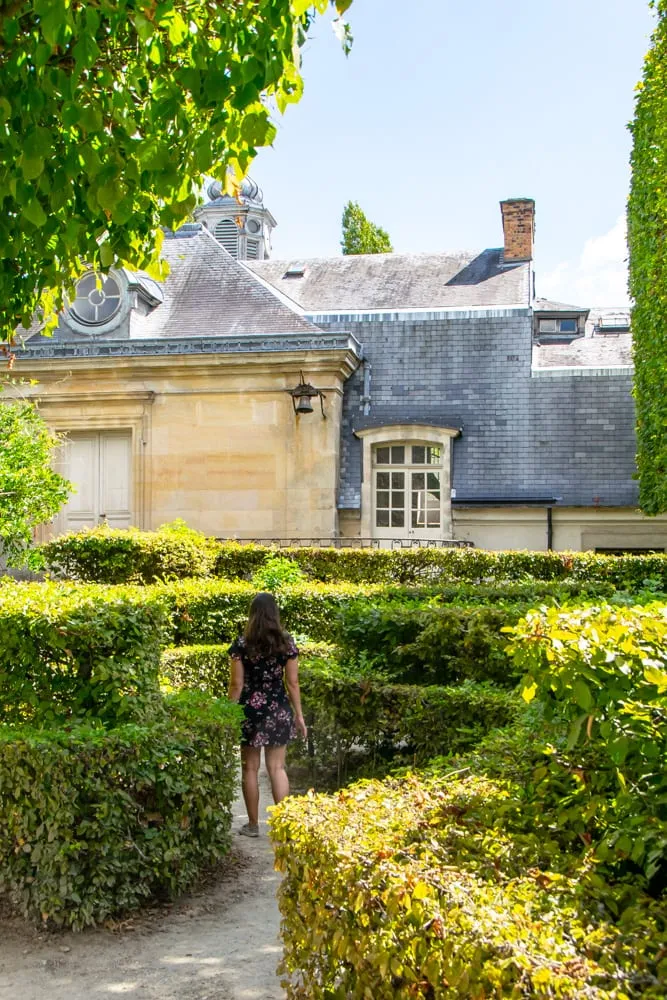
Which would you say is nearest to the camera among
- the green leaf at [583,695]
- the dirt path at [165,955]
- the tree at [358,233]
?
the green leaf at [583,695]

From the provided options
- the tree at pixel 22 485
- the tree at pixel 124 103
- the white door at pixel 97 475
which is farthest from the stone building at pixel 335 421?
the tree at pixel 124 103

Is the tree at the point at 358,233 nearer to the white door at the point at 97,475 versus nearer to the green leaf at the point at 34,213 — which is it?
the white door at the point at 97,475

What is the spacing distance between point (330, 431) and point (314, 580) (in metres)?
4.60

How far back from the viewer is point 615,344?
1947 cm

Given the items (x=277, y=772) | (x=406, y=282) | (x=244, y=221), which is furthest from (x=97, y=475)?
(x=244, y=221)

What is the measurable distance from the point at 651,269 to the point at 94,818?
12620 millimetres

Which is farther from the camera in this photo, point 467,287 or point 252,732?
point 467,287

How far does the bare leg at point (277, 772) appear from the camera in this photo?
6.19m

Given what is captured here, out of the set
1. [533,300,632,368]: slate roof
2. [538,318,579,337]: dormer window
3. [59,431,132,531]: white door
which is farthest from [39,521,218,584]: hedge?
[538,318,579,337]: dormer window

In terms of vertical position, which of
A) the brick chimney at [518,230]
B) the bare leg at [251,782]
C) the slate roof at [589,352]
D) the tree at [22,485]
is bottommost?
the bare leg at [251,782]

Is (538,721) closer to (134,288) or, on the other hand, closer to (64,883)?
(64,883)

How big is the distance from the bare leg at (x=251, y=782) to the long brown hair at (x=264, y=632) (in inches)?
24.8

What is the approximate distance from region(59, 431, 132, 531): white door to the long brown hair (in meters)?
12.1

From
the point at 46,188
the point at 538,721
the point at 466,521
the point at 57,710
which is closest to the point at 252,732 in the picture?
the point at 57,710
